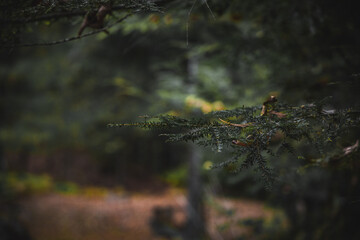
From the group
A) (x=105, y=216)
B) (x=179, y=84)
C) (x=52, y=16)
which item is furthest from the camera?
(x=105, y=216)

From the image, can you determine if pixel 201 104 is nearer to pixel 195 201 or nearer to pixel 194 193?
pixel 194 193

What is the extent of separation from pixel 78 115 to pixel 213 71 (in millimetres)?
7331

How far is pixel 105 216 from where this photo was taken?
824 cm

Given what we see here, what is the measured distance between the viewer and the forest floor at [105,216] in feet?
22.2

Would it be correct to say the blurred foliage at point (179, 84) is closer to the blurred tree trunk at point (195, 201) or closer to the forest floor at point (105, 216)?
the blurred tree trunk at point (195, 201)

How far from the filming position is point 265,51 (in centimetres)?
334

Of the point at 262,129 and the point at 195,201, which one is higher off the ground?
the point at 262,129

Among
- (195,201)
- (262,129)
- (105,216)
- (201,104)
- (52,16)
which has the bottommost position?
(105,216)

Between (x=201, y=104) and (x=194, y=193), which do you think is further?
(x=194, y=193)

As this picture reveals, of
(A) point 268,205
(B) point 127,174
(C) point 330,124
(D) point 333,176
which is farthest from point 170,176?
(C) point 330,124

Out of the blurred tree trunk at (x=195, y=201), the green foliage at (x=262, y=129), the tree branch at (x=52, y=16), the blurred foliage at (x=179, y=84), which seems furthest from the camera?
the blurred tree trunk at (x=195, y=201)

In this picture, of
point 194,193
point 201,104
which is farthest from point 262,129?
point 194,193

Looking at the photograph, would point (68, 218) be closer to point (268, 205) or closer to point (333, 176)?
point (268, 205)

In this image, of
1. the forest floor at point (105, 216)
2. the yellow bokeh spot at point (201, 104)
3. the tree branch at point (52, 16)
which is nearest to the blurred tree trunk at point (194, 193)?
the forest floor at point (105, 216)
